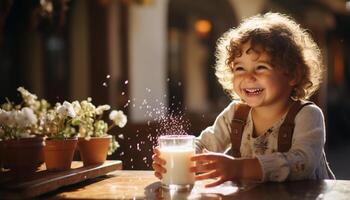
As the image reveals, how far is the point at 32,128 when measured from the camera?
236 centimetres

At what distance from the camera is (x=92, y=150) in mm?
2086

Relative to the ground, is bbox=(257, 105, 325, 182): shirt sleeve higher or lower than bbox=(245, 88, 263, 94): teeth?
lower

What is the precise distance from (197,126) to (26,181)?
16.7ft

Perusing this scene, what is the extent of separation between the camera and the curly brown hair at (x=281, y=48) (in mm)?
2170

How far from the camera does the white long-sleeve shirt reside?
185 cm

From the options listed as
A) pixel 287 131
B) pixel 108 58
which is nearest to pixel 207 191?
pixel 287 131

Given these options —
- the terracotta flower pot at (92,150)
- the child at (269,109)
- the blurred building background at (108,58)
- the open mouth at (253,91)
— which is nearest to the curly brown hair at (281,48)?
the child at (269,109)

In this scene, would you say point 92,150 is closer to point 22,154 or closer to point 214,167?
point 22,154

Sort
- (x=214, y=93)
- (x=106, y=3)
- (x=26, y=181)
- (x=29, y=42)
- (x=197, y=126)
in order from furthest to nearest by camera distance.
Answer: (x=214, y=93) → (x=29, y=42) → (x=106, y=3) → (x=197, y=126) → (x=26, y=181)

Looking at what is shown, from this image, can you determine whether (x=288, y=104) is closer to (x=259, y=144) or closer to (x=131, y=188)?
(x=259, y=144)

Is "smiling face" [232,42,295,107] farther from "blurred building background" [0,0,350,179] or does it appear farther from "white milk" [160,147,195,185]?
"blurred building background" [0,0,350,179]

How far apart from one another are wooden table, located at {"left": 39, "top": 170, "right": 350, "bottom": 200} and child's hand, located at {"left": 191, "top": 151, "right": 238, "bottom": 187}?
0.03m

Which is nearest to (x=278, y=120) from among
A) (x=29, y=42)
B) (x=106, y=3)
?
(x=106, y=3)

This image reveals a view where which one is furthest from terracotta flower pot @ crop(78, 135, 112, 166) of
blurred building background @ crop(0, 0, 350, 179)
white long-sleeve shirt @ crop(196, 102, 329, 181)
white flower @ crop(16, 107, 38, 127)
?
blurred building background @ crop(0, 0, 350, 179)
